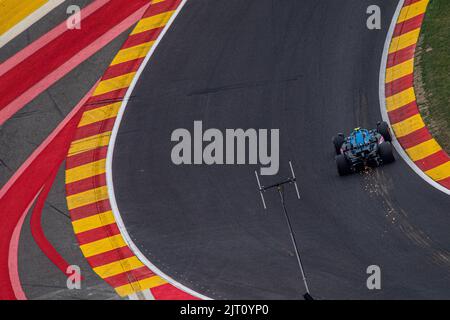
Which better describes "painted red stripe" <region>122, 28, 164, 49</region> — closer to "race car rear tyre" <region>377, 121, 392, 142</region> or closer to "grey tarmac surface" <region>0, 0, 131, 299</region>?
"grey tarmac surface" <region>0, 0, 131, 299</region>

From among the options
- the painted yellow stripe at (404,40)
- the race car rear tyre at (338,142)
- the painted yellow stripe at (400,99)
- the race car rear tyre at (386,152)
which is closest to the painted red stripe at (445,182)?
the race car rear tyre at (386,152)

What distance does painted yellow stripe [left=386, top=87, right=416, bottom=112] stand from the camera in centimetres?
3409

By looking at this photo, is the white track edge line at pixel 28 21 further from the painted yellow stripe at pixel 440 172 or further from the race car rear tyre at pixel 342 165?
the painted yellow stripe at pixel 440 172

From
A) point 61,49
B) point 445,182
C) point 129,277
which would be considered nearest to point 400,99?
point 445,182

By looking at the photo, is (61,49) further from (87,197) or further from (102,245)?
(102,245)

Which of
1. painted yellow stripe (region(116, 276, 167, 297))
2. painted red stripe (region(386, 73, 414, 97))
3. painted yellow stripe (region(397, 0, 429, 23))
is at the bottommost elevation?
painted yellow stripe (region(116, 276, 167, 297))

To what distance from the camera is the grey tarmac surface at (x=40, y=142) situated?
29312 millimetres

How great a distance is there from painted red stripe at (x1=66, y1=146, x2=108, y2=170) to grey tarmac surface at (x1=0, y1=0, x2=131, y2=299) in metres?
0.63

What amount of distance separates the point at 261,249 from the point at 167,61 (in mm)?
10662

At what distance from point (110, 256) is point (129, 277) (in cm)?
121

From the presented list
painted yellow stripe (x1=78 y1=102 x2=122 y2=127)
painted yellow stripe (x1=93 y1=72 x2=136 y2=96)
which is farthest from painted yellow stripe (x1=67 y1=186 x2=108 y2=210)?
painted yellow stripe (x1=93 y1=72 x2=136 y2=96)

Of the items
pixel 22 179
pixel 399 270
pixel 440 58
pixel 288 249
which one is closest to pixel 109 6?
pixel 22 179

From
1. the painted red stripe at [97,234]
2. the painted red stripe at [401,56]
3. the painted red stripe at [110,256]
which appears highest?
the painted red stripe at [401,56]

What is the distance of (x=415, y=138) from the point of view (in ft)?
107
